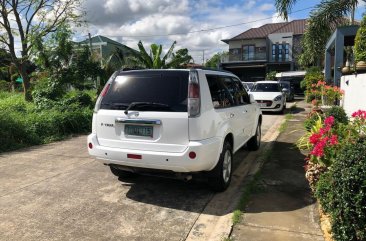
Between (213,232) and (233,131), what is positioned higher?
(233,131)

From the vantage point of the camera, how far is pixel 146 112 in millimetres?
4613

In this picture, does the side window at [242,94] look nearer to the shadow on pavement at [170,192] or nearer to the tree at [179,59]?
the shadow on pavement at [170,192]

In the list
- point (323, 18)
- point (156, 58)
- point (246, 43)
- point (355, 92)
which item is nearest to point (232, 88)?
point (355, 92)

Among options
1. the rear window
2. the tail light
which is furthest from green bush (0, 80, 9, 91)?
the tail light

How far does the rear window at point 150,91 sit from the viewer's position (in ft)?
14.9

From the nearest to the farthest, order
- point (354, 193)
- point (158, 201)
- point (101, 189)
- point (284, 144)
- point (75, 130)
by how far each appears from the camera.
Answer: point (354, 193), point (158, 201), point (101, 189), point (284, 144), point (75, 130)

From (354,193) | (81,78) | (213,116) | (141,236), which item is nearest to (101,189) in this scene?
(141,236)

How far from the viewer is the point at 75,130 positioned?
10.9m

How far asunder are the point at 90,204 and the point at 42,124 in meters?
6.01

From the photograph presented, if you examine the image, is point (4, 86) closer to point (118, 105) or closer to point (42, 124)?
point (42, 124)

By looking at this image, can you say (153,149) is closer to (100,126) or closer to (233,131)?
(100,126)

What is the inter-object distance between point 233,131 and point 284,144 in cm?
333

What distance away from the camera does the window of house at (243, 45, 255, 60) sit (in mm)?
45562

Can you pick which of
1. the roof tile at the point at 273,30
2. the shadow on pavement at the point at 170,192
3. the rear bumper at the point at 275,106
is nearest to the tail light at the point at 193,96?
the shadow on pavement at the point at 170,192
